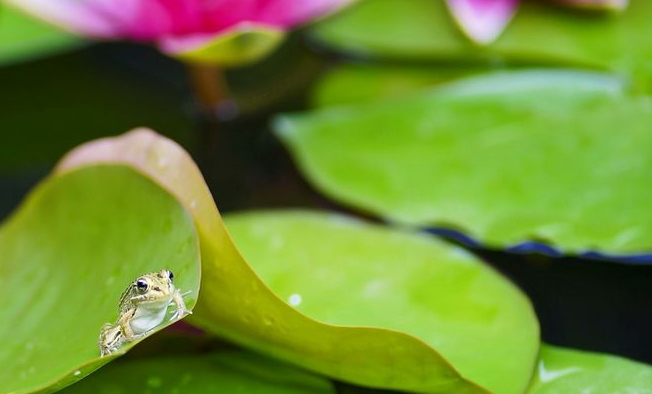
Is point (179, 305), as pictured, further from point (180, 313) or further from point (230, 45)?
point (230, 45)

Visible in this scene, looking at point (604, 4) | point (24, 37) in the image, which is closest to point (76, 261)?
point (24, 37)

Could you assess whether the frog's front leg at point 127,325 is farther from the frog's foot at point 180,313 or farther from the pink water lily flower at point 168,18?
the pink water lily flower at point 168,18

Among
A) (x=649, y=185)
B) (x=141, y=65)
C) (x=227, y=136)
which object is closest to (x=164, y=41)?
(x=227, y=136)

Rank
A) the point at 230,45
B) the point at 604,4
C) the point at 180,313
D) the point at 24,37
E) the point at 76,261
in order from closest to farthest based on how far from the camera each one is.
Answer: the point at 180,313 → the point at 76,261 → the point at 230,45 → the point at 604,4 → the point at 24,37

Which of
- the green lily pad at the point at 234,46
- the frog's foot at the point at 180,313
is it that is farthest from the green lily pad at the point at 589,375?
the green lily pad at the point at 234,46

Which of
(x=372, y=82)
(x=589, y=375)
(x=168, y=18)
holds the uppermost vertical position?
(x=168, y=18)

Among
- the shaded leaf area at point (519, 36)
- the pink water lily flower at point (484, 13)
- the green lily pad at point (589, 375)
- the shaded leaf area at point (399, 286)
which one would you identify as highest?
the pink water lily flower at point (484, 13)
